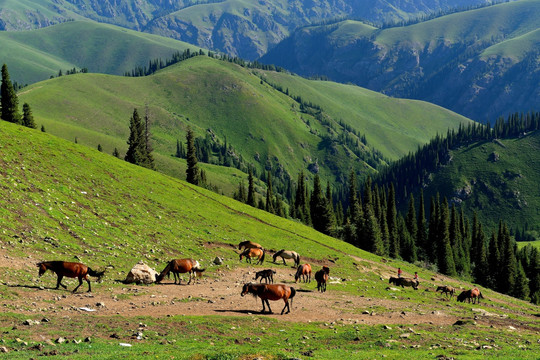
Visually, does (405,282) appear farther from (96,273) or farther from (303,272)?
(96,273)

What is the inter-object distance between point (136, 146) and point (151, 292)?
105 meters

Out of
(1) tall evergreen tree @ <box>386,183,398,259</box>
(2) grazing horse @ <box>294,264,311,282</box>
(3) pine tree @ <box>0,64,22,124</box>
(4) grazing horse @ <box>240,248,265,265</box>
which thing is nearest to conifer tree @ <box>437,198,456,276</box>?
(1) tall evergreen tree @ <box>386,183,398,259</box>

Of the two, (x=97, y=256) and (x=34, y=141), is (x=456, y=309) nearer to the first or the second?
(x=97, y=256)

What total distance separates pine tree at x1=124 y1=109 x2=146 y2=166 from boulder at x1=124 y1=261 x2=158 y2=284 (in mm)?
97331

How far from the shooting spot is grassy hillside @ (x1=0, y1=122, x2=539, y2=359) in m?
24.2

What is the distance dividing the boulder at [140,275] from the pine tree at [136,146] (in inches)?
3832

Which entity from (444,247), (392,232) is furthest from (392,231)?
(444,247)

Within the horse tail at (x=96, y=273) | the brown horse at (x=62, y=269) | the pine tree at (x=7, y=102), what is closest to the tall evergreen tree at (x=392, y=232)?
the pine tree at (x=7, y=102)

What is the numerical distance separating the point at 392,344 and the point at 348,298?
62.4 ft

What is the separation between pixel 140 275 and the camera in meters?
38.3

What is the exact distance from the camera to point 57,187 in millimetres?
51156

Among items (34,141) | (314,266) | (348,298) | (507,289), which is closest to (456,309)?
(348,298)

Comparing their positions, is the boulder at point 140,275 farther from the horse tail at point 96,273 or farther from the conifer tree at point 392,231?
the conifer tree at point 392,231

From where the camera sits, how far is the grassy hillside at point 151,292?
24219 mm
